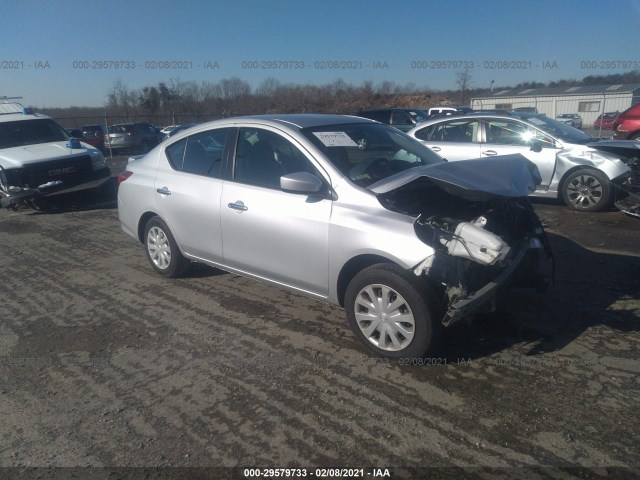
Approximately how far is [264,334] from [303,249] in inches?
32.6

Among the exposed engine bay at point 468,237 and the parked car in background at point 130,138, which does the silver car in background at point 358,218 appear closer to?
the exposed engine bay at point 468,237

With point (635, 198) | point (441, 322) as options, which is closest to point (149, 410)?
point (441, 322)

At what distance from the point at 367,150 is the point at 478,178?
117 cm

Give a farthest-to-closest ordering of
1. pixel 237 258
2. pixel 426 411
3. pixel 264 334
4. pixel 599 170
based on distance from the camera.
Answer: pixel 599 170
pixel 237 258
pixel 264 334
pixel 426 411

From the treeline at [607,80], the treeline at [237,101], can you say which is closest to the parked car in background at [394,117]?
the treeline at [237,101]

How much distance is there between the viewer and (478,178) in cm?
349

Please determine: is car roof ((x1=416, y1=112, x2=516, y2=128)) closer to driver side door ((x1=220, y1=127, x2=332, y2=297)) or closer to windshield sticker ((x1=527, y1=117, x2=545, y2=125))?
windshield sticker ((x1=527, y1=117, x2=545, y2=125))

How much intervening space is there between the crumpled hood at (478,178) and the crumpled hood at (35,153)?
8.11 metres

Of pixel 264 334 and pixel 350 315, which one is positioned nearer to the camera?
pixel 350 315

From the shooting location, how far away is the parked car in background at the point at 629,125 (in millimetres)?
12148

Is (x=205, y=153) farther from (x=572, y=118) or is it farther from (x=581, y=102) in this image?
(x=581, y=102)

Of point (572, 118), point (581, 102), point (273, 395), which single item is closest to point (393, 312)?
point (273, 395)

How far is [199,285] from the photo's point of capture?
17.5ft

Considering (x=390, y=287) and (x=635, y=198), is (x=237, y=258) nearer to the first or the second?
(x=390, y=287)
